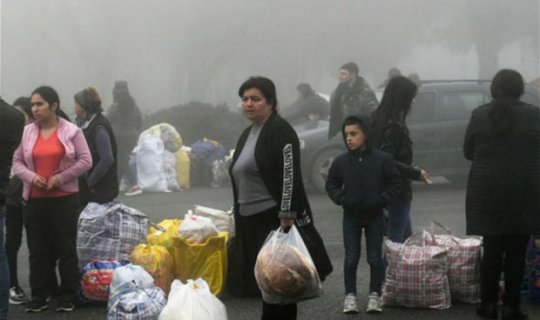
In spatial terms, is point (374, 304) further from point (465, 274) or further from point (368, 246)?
point (465, 274)

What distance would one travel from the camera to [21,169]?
6.72m

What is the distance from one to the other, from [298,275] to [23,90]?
20.9m

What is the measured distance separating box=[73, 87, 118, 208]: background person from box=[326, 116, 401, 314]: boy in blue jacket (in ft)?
6.15

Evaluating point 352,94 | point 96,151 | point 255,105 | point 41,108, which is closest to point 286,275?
point 255,105

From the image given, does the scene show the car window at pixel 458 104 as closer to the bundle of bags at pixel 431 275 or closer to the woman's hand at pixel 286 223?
the bundle of bags at pixel 431 275

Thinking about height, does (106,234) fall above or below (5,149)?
below

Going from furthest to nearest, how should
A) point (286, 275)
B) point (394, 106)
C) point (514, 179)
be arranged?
point (394, 106) → point (514, 179) → point (286, 275)

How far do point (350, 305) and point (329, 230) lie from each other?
13.0ft

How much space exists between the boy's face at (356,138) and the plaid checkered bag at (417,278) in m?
0.80

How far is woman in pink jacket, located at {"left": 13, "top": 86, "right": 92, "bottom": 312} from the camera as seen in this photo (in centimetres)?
677

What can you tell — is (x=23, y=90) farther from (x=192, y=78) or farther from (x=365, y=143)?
(x=365, y=143)

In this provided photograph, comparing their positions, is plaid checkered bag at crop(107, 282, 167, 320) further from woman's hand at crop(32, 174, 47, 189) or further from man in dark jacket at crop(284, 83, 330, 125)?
man in dark jacket at crop(284, 83, 330, 125)

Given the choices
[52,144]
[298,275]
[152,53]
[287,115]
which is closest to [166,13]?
[152,53]

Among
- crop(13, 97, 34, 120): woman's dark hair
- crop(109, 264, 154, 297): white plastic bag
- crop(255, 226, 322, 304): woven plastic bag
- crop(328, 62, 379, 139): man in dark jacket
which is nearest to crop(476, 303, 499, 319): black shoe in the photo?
crop(255, 226, 322, 304): woven plastic bag
